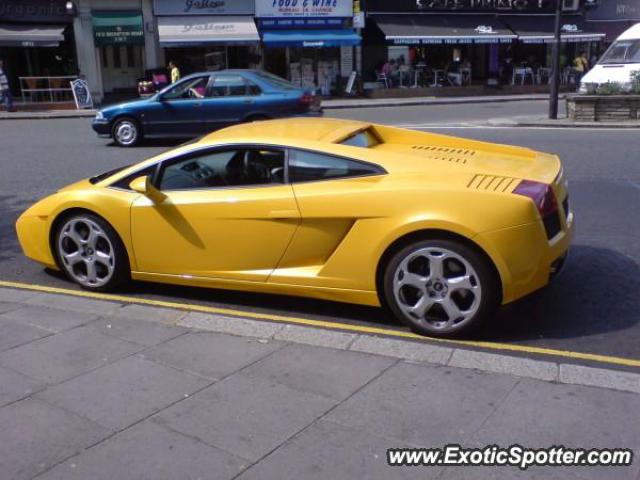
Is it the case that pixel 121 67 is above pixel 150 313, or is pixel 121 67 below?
above

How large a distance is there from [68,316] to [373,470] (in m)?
2.78

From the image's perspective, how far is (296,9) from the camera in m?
27.7

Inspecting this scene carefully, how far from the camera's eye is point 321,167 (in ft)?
15.2

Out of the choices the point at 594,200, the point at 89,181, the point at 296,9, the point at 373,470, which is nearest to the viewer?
the point at 373,470

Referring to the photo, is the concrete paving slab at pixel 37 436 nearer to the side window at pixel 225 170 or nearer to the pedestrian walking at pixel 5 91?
the side window at pixel 225 170

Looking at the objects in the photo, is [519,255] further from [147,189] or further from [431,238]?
[147,189]

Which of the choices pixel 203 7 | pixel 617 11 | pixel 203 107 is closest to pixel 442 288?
pixel 203 107

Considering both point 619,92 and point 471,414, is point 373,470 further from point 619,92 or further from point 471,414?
point 619,92

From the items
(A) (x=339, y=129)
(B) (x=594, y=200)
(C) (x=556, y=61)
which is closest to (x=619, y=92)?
(C) (x=556, y=61)

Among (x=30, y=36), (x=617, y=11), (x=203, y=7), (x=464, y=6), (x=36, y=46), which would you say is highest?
(x=203, y=7)

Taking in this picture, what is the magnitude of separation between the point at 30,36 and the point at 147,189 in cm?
2277

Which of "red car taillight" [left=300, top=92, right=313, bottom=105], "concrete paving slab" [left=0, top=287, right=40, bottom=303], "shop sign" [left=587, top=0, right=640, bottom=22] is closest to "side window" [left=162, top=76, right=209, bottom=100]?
"red car taillight" [left=300, top=92, right=313, bottom=105]

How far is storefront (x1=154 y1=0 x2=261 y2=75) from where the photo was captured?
85.2 ft

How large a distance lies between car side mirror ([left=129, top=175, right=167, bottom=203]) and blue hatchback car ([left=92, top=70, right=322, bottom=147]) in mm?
9170
